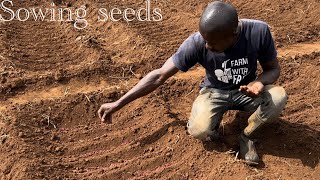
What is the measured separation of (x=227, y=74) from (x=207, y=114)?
1.21 ft

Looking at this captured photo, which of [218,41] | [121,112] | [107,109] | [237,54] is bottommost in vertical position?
[121,112]

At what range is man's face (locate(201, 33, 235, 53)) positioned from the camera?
3063mm

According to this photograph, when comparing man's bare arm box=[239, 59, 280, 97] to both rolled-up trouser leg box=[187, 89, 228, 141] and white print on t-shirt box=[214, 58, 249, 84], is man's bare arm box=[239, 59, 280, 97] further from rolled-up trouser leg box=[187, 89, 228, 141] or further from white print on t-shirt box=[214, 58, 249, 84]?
rolled-up trouser leg box=[187, 89, 228, 141]

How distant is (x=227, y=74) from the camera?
3533mm

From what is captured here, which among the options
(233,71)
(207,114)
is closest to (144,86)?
(207,114)

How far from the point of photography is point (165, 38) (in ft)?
18.9

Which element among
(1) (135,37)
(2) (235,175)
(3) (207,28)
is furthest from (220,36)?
(1) (135,37)

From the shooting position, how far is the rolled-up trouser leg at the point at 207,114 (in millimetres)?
3676

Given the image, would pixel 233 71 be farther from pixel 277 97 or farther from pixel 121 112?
pixel 121 112

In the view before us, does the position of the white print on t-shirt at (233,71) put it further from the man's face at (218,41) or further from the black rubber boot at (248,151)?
the black rubber boot at (248,151)

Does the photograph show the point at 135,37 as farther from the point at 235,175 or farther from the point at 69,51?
the point at 235,175

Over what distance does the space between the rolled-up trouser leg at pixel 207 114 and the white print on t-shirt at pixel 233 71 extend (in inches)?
6.8

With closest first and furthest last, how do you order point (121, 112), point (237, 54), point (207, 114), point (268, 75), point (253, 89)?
1. point (253, 89)
2. point (237, 54)
3. point (268, 75)
4. point (207, 114)
5. point (121, 112)

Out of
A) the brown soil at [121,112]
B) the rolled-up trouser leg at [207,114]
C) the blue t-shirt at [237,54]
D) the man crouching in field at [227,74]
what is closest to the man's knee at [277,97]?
the man crouching in field at [227,74]
